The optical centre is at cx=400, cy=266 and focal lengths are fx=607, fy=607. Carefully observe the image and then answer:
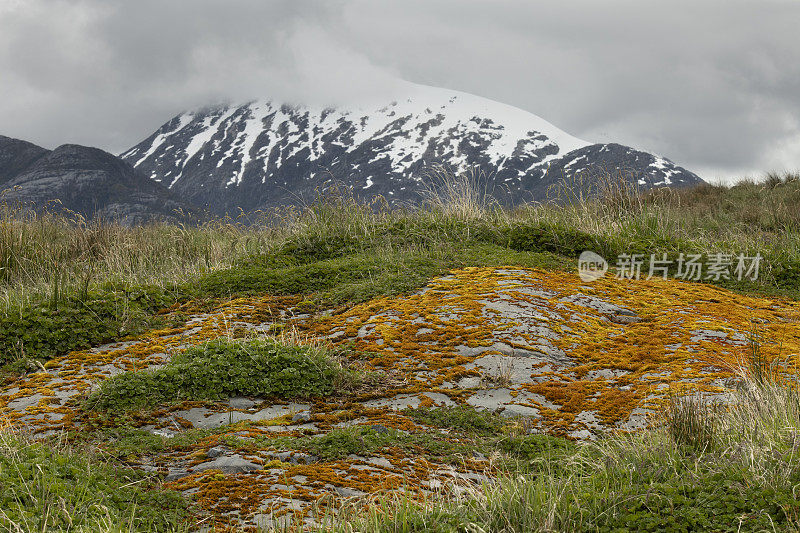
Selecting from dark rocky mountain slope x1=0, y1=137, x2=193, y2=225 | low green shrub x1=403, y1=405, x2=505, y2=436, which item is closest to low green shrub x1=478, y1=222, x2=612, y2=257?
low green shrub x1=403, y1=405, x2=505, y2=436

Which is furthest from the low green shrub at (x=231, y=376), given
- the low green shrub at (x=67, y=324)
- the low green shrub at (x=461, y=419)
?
the low green shrub at (x=67, y=324)

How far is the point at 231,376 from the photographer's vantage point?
5145 millimetres

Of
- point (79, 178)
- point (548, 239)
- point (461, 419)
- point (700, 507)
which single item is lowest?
point (461, 419)

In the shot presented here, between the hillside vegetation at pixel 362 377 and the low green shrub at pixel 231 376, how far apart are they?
0.02 m

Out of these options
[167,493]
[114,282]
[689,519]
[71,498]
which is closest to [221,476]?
[167,493]

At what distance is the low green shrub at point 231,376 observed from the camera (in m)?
4.91

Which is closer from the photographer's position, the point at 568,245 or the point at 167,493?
the point at 167,493

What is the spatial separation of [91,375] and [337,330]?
2404mm

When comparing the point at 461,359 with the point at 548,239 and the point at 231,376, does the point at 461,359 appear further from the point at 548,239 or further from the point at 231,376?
the point at 548,239

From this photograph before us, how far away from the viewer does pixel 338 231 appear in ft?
34.8

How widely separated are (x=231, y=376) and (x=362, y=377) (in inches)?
43.7

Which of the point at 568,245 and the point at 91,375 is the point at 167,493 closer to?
the point at 91,375

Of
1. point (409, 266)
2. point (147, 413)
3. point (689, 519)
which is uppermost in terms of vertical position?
point (409, 266)

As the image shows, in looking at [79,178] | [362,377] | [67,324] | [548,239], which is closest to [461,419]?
[362,377]
